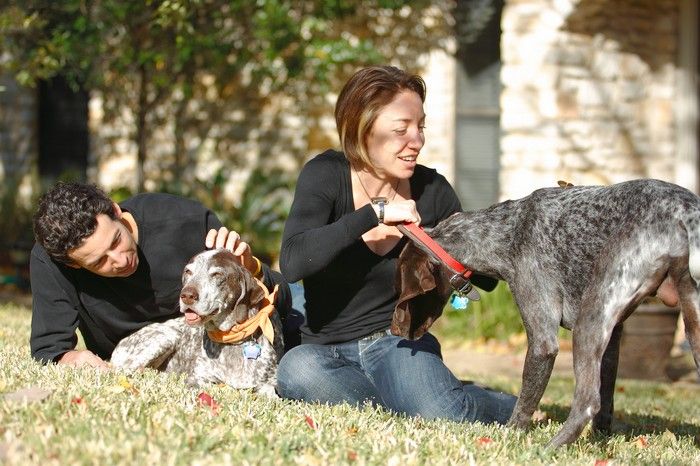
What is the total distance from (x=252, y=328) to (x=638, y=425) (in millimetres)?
2145

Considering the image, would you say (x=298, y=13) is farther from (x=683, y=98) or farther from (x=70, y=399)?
(x=70, y=399)

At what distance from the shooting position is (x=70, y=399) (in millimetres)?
4039

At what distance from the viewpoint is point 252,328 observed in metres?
4.80

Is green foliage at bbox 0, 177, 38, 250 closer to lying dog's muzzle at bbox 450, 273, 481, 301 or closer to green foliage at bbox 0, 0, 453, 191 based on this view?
green foliage at bbox 0, 0, 453, 191

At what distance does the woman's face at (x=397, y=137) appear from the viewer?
481 centimetres

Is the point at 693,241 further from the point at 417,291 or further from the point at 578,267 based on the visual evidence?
the point at 417,291

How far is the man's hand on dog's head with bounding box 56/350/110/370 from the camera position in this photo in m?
5.01

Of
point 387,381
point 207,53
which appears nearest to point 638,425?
point 387,381

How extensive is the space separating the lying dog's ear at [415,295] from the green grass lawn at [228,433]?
323 millimetres

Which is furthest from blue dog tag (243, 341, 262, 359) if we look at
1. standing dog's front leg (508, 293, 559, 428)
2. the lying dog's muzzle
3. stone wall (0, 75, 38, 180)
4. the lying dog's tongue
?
stone wall (0, 75, 38, 180)

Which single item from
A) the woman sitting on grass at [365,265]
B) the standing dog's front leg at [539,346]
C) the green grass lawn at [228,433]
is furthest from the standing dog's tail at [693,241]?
the woman sitting on grass at [365,265]

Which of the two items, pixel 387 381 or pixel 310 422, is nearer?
pixel 310 422

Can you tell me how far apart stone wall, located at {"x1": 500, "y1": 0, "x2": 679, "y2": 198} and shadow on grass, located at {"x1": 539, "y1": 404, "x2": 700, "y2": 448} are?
16.6 ft

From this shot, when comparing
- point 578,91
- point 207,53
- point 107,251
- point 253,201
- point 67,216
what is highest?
point 207,53
